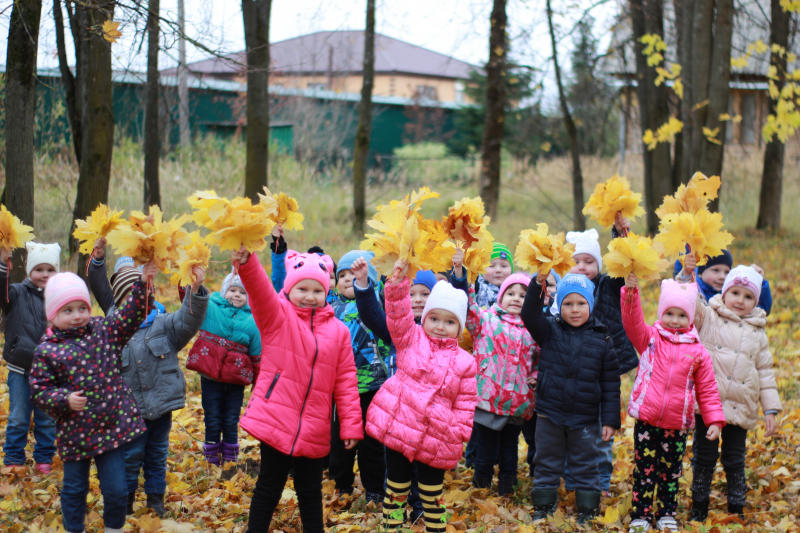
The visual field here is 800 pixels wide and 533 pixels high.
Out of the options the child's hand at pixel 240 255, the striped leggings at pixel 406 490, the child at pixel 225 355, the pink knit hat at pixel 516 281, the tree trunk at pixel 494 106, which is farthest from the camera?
the tree trunk at pixel 494 106

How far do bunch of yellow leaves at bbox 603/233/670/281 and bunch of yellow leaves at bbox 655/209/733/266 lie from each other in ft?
0.46

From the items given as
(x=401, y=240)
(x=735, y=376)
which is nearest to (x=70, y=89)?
(x=401, y=240)

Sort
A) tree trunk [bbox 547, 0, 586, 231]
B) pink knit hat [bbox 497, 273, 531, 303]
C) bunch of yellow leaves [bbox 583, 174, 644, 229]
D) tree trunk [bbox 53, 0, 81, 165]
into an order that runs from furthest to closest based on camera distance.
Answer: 1. tree trunk [bbox 547, 0, 586, 231]
2. tree trunk [bbox 53, 0, 81, 165]
3. pink knit hat [bbox 497, 273, 531, 303]
4. bunch of yellow leaves [bbox 583, 174, 644, 229]

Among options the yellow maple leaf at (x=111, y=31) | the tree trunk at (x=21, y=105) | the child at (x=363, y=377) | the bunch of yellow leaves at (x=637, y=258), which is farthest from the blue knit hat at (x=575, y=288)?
the tree trunk at (x=21, y=105)

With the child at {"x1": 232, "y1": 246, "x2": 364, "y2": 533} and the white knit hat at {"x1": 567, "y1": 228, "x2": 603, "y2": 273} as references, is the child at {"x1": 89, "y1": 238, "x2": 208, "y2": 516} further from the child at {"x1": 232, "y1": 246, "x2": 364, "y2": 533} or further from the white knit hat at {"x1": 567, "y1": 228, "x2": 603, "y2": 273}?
the white knit hat at {"x1": 567, "y1": 228, "x2": 603, "y2": 273}

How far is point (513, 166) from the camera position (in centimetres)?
2538

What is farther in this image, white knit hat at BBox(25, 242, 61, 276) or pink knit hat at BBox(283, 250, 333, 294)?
white knit hat at BBox(25, 242, 61, 276)

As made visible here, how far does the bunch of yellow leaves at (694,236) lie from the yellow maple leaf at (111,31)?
473cm

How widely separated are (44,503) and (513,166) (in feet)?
74.2

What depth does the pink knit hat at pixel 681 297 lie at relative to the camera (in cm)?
416

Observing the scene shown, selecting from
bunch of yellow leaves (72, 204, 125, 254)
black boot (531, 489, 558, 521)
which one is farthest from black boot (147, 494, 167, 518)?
black boot (531, 489, 558, 521)

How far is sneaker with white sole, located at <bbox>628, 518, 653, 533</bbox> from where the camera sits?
13.5ft

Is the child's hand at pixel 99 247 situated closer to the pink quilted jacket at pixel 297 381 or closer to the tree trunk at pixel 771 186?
the pink quilted jacket at pixel 297 381

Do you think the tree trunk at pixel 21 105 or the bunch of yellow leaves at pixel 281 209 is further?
the tree trunk at pixel 21 105
